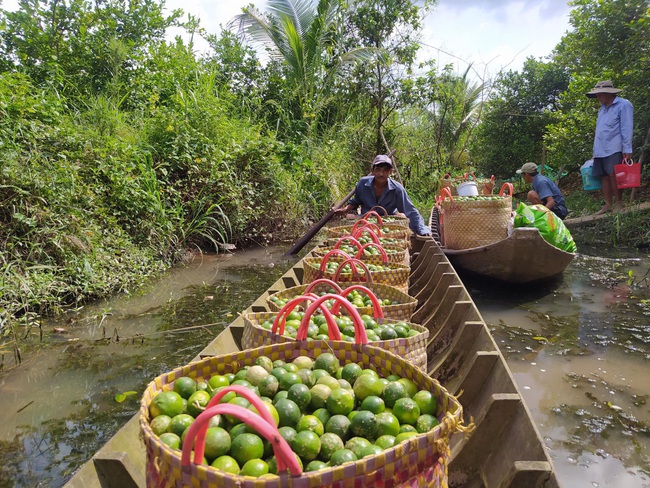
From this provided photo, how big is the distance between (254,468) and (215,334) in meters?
3.69

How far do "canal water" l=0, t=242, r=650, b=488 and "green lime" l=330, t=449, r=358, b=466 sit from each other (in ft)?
6.44

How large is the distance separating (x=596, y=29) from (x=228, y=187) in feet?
26.8

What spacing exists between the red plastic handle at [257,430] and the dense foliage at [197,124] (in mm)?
3733

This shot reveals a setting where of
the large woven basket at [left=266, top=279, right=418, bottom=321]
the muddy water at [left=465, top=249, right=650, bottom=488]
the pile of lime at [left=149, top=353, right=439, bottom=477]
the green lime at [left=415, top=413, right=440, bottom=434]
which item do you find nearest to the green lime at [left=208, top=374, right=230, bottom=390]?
the pile of lime at [left=149, top=353, right=439, bottom=477]

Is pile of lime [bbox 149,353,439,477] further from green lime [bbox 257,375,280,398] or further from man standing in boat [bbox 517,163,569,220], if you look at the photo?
man standing in boat [bbox 517,163,569,220]

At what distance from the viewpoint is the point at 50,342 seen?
427 centimetres

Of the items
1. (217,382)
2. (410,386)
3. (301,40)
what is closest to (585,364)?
(410,386)

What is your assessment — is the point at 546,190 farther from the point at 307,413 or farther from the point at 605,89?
the point at 307,413

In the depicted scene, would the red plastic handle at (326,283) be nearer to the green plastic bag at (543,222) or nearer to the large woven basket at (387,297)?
the large woven basket at (387,297)

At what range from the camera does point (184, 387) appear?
1619 mm

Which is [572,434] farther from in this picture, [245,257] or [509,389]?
[245,257]

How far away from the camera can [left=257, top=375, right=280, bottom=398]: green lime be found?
161 cm

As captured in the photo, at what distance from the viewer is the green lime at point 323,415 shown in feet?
5.03

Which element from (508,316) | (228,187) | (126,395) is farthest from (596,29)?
(126,395)
